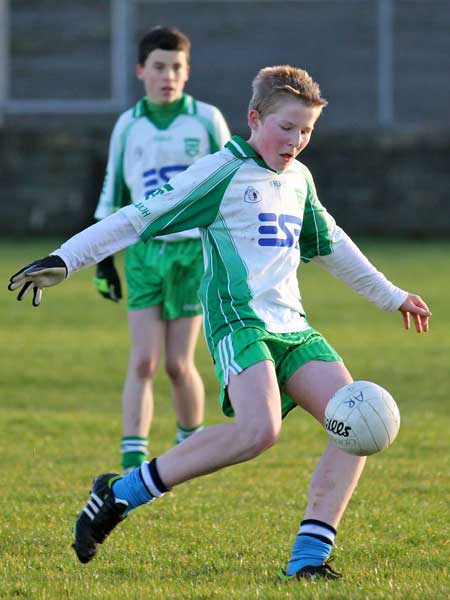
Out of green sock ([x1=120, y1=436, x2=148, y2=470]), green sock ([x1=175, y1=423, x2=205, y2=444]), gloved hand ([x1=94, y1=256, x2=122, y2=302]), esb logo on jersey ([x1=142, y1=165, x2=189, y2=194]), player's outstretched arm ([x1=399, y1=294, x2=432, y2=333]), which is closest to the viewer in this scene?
player's outstretched arm ([x1=399, y1=294, x2=432, y2=333])

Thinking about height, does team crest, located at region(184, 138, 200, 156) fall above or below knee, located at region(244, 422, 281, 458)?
above

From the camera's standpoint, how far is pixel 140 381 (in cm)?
713

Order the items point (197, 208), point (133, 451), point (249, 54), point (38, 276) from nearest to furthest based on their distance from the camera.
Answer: point (38, 276), point (197, 208), point (133, 451), point (249, 54)

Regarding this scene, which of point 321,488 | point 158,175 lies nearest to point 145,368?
point 158,175

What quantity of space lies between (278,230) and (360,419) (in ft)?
2.66

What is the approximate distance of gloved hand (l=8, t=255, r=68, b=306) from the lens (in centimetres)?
456

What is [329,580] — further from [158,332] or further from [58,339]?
[58,339]

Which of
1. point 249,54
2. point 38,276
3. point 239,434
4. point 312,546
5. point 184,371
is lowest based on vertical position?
point 249,54

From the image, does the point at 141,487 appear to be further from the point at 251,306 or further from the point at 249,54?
the point at 249,54

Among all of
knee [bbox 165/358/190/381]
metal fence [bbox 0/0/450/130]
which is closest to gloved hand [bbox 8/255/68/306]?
knee [bbox 165/358/190/381]

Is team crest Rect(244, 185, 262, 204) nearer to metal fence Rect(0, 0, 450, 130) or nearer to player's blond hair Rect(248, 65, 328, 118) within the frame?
player's blond hair Rect(248, 65, 328, 118)

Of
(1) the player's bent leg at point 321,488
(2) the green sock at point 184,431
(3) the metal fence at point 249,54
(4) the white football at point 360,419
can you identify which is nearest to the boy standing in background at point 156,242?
(2) the green sock at point 184,431

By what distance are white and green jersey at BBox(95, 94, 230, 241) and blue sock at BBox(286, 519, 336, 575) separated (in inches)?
103

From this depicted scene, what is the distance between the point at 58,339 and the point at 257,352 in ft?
27.1
